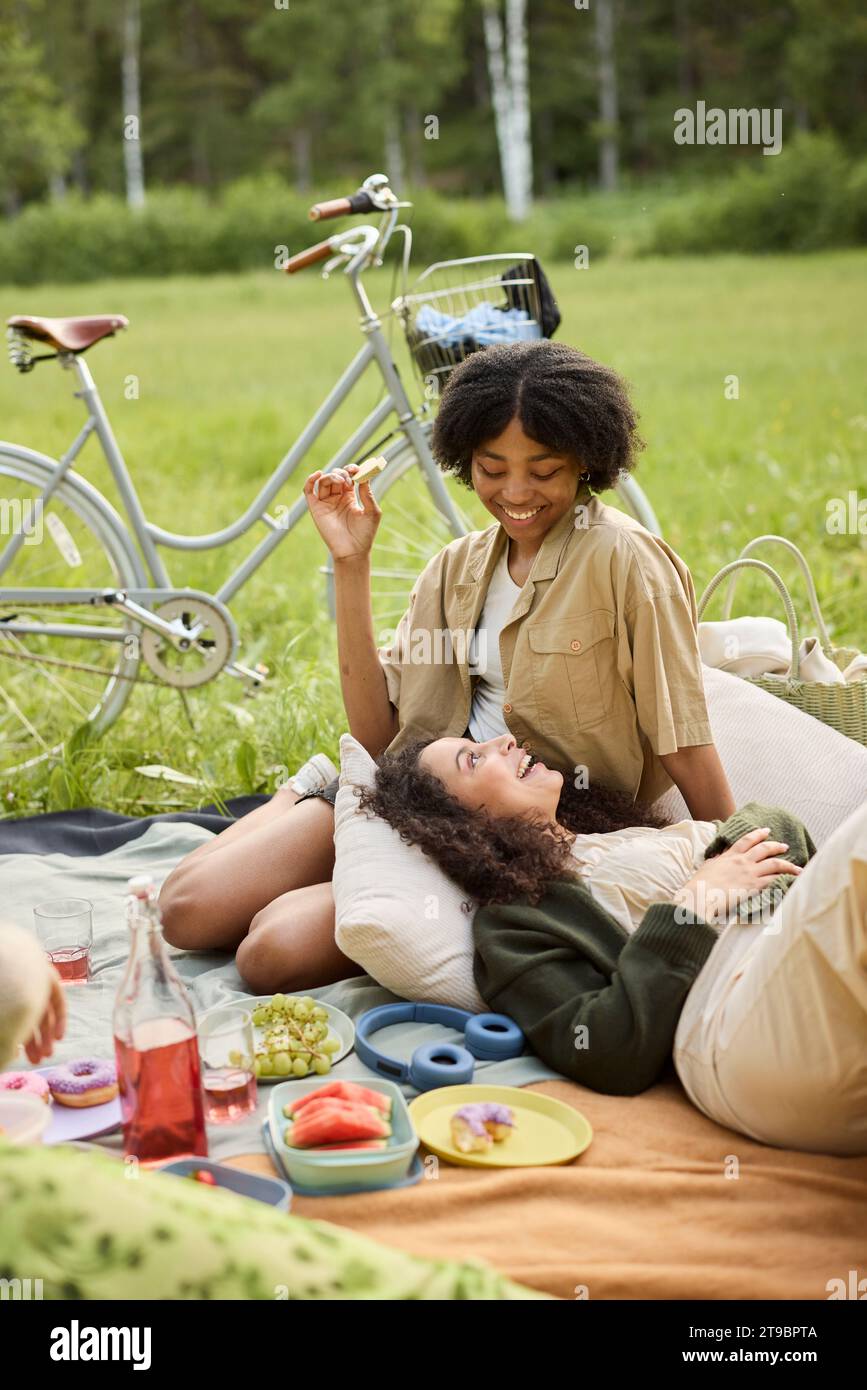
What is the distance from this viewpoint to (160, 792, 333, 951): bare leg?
9.52 ft

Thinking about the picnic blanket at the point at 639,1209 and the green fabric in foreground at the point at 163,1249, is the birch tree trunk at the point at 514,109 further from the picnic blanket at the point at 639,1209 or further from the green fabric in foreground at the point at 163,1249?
the green fabric in foreground at the point at 163,1249

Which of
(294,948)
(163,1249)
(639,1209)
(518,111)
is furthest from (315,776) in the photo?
(518,111)

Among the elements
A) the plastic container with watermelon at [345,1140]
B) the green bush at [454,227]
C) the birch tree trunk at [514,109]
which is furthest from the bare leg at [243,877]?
the birch tree trunk at [514,109]

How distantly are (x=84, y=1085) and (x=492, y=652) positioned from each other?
3.93 feet

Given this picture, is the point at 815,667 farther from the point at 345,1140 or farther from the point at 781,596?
the point at 345,1140

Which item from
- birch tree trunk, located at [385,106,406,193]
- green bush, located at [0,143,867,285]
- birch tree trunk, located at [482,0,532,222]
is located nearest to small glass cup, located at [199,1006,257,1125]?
green bush, located at [0,143,867,285]

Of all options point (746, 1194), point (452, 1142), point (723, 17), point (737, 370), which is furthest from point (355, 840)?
point (723, 17)

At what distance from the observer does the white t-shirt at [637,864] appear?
251 centimetres

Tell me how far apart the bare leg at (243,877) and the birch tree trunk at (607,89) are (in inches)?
998

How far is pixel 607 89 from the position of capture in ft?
86.3

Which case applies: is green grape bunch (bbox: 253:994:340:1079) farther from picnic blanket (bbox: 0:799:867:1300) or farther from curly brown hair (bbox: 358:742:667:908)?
curly brown hair (bbox: 358:742:667:908)

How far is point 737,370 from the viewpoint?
10008 mm

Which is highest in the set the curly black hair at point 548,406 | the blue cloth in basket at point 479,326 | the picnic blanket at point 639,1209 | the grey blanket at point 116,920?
the blue cloth in basket at point 479,326

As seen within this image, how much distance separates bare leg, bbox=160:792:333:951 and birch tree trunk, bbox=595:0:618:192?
25354 millimetres
